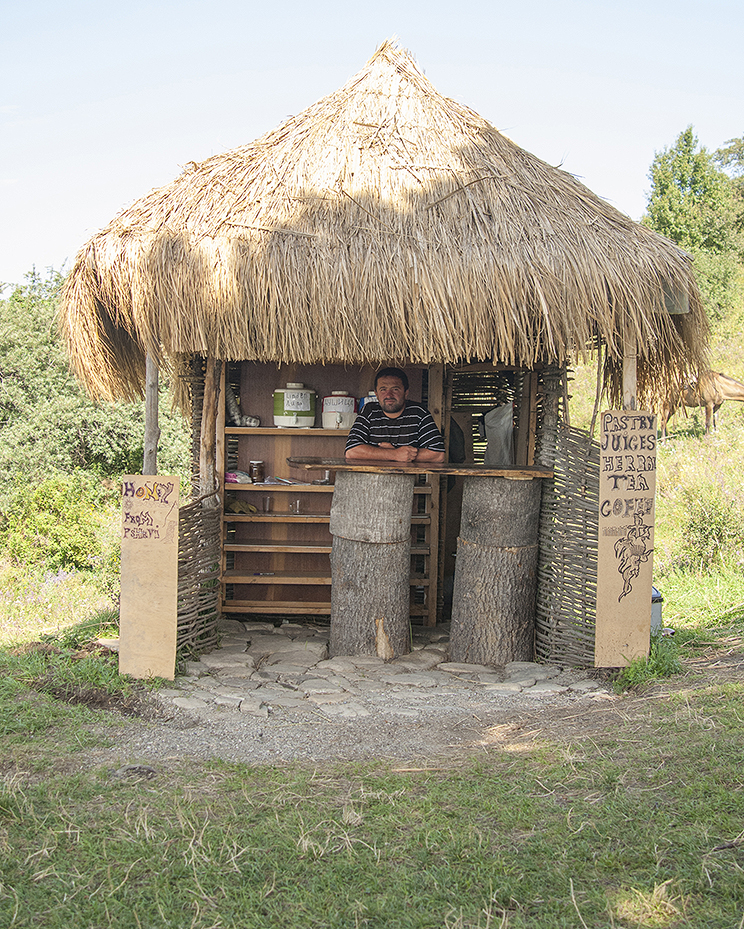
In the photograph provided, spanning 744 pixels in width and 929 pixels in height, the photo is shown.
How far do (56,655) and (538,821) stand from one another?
138 inches

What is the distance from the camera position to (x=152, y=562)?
483cm

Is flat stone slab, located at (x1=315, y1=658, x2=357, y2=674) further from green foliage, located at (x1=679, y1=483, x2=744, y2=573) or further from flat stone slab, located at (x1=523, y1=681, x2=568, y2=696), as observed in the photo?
green foliage, located at (x1=679, y1=483, x2=744, y2=573)

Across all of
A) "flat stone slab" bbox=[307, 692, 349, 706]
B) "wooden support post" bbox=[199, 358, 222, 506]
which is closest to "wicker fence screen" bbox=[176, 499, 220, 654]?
"wooden support post" bbox=[199, 358, 222, 506]

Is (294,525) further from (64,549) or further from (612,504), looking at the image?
(64,549)

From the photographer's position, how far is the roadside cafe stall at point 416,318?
495cm

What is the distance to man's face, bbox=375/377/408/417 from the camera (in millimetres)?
5668

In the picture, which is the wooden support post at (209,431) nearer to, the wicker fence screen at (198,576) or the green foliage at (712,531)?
the wicker fence screen at (198,576)

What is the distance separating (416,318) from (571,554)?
1.82 m

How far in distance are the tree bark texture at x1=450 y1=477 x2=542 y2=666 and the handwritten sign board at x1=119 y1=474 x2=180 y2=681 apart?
190 centimetres

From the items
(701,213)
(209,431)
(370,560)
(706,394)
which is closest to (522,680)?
(370,560)

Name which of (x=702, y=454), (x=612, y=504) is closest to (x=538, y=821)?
(x=612, y=504)

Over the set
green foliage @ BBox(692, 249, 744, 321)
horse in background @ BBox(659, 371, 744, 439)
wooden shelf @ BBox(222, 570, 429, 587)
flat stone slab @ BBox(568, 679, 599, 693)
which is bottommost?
flat stone slab @ BBox(568, 679, 599, 693)

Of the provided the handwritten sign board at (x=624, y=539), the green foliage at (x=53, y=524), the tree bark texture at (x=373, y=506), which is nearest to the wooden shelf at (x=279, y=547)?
the tree bark texture at (x=373, y=506)

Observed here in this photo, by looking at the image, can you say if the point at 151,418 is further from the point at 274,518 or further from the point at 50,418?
the point at 50,418
